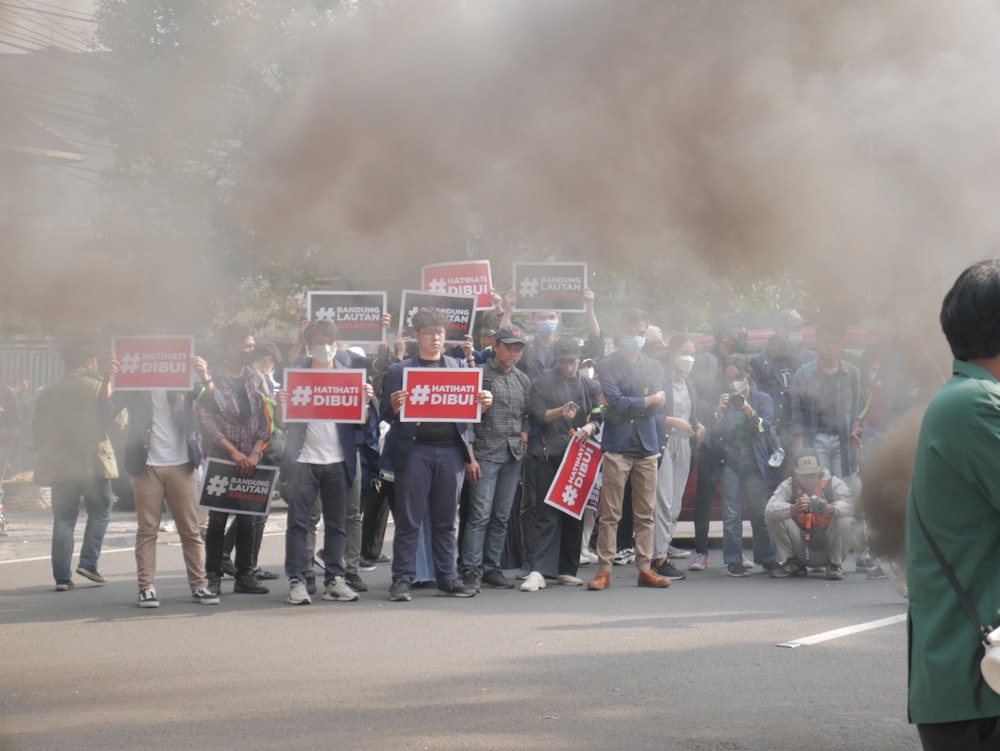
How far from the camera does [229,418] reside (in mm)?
9156

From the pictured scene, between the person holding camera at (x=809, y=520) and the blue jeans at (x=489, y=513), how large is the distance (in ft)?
7.03

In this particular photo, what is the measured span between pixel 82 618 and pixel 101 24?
15.1 ft

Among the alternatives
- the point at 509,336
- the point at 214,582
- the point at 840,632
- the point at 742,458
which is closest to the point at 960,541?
the point at 840,632

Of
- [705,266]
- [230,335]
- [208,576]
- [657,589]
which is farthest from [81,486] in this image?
[705,266]

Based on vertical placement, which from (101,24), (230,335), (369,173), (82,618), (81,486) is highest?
(101,24)

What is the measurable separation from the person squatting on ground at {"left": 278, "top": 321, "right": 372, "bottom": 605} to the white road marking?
318 cm

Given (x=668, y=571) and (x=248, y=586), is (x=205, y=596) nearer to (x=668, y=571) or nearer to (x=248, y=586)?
(x=248, y=586)

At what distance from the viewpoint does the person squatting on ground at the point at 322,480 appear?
9109mm

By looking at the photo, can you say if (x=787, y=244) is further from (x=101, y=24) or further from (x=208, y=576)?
(x=208, y=576)

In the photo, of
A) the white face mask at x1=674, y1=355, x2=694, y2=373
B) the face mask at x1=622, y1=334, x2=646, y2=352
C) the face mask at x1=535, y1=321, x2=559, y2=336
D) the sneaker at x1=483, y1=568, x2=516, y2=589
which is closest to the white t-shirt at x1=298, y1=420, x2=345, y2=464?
the sneaker at x1=483, y1=568, x2=516, y2=589

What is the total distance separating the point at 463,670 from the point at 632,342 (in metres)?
3.62

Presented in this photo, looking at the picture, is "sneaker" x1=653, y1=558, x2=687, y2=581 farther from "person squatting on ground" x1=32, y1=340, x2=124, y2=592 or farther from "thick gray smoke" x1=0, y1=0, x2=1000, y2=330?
"thick gray smoke" x1=0, y1=0, x2=1000, y2=330

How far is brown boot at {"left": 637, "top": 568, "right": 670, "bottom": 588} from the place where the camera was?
9.70 m

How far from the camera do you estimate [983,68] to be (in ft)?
15.5
